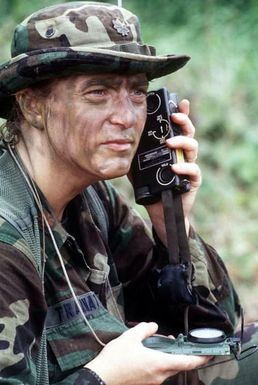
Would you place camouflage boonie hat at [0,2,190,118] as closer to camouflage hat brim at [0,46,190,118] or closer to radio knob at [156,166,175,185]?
camouflage hat brim at [0,46,190,118]

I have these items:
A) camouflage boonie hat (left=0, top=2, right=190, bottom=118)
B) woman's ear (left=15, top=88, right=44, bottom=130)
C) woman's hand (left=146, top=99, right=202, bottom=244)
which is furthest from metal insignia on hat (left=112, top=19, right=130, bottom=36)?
woman's hand (left=146, top=99, right=202, bottom=244)

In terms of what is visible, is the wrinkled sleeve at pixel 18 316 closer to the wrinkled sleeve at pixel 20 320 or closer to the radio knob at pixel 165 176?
the wrinkled sleeve at pixel 20 320

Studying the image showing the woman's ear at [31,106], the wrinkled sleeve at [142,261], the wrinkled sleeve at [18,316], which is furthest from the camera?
the wrinkled sleeve at [142,261]

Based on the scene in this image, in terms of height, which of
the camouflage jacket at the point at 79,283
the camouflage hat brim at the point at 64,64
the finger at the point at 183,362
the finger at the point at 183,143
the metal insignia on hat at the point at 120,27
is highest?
the metal insignia on hat at the point at 120,27

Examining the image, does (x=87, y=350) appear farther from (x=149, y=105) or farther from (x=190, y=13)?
(x=190, y=13)

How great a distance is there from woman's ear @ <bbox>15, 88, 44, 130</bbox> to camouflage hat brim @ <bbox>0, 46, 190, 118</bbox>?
0.04m

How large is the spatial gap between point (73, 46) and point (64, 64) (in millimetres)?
66

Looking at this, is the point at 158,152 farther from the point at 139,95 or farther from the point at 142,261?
the point at 142,261

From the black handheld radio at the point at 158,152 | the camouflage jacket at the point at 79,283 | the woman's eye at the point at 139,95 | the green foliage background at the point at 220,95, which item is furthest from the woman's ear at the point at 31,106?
the green foliage background at the point at 220,95

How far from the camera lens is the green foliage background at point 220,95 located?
18.7ft

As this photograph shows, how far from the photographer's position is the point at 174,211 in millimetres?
2910

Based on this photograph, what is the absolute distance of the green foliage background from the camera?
18.7ft

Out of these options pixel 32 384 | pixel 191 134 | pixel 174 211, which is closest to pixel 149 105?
pixel 191 134

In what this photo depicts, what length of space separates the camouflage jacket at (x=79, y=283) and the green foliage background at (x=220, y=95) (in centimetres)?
180
